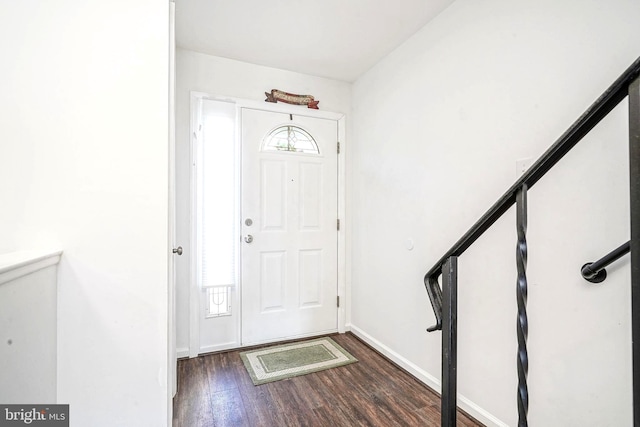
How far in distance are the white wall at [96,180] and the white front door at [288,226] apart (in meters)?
1.40

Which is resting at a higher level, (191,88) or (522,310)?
(191,88)

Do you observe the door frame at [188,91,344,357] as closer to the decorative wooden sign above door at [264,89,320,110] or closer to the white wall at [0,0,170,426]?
the decorative wooden sign above door at [264,89,320,110]

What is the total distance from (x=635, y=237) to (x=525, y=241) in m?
0.24

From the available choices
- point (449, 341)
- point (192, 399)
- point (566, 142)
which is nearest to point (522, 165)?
point (566, 142)

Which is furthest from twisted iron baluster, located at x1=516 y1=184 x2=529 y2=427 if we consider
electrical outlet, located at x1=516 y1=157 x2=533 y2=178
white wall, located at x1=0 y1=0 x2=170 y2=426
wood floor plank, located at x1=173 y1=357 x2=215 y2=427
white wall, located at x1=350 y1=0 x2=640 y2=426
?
wood floor plank, located at x1=173 y1=357 x2=215 y2=427

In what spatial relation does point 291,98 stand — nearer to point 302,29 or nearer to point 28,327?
point 302,29

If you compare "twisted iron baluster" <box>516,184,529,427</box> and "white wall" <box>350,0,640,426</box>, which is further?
"white wall" <box>350,0,640,426</box>

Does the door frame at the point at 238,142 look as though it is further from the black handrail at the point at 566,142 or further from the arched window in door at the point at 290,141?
A: the black handrail at the point at 566,142

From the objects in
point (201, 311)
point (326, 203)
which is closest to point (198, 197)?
point (201, 311)

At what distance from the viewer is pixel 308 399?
188 centimetres

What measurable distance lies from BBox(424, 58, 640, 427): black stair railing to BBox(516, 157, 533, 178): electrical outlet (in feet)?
2.44

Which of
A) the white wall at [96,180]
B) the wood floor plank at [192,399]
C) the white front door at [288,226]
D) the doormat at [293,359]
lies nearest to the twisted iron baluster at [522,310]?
the white wall at [96,180]

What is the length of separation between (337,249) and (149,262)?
1.95 m

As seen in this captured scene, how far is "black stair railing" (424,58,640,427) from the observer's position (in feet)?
1.76
